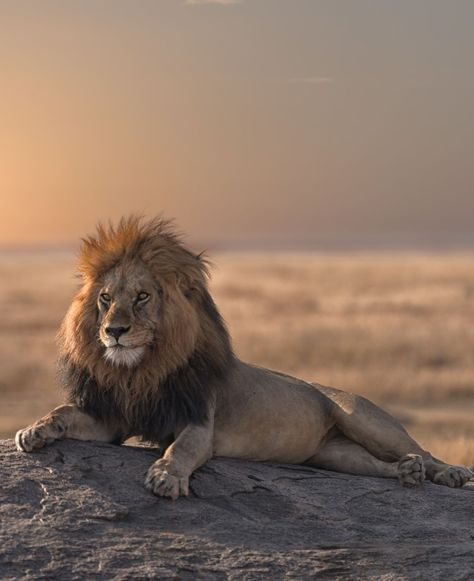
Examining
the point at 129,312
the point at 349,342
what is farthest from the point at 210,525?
the point at 349,342

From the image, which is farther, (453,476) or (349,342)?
(349,342)

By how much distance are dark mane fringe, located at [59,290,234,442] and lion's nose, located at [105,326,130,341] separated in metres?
0.34

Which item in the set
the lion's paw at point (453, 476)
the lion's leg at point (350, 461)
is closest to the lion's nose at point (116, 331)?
the lion's leg at point (350, 461)

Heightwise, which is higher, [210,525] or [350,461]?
[350,461]

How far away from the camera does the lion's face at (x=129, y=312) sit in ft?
19.7

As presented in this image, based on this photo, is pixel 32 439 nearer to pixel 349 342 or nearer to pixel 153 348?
pixel 153 348

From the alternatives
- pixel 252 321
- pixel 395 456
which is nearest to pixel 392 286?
pixel 252 321

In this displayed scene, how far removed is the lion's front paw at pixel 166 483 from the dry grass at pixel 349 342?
5.70 metres

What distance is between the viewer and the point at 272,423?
6820 millimetres

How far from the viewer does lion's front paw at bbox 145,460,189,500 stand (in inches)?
229

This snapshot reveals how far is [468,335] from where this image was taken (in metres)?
26.5

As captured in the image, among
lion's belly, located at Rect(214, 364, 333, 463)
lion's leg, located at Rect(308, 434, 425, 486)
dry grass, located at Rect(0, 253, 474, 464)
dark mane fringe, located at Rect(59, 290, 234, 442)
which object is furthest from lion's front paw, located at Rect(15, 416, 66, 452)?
dry grass, located at Rect(0, 253, 474, 464)

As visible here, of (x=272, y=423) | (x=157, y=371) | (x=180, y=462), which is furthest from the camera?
(x=272, y=423)

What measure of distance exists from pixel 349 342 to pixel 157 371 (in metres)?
18.8
